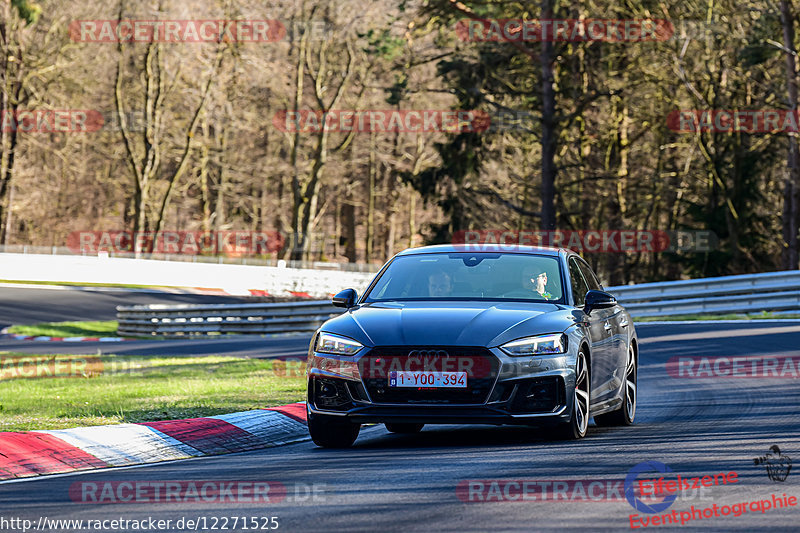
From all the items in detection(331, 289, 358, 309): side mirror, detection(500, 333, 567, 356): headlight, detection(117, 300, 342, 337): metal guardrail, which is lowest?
detection(117, 300, 342, 337): metal guardrail

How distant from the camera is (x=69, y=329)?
32.9 m

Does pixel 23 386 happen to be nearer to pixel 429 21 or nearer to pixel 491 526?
pixel 491 526

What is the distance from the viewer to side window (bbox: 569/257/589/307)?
9.68 meters

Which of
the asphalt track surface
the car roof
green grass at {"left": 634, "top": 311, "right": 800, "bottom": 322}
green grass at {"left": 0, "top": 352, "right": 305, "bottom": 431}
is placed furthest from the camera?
green grass at {"left": 634, "top": 311, "right": 800, "bottom": 322}

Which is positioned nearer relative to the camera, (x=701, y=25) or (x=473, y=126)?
(x=701, y=25)

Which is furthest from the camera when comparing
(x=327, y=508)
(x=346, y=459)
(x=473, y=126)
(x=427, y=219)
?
(x=427, y=219)

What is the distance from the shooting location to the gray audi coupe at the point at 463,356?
8164 millimetres

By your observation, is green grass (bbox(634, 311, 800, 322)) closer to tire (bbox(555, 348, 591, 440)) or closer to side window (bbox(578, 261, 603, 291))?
side window (bbox(578, 261, 603, 291))

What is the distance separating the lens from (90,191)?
7231 centimetres

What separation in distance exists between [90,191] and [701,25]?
147ft

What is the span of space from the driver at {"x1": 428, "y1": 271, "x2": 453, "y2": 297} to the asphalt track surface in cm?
117

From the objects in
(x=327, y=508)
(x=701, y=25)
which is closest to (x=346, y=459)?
(x=327, y=508)

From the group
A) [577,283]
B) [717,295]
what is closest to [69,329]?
[717,295]

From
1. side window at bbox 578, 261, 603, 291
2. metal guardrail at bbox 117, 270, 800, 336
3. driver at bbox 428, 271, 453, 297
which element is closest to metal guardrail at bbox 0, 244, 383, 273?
metal guardrail at bbox 117, 270, 800, 336
